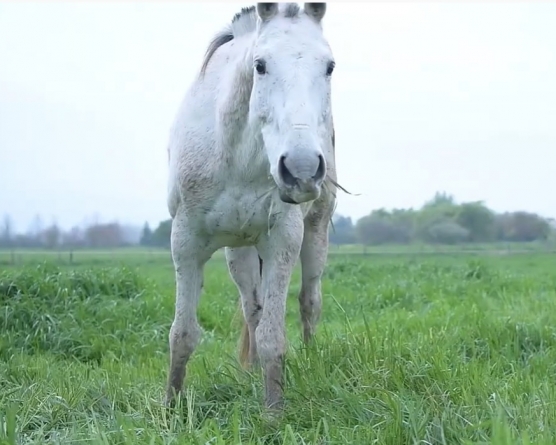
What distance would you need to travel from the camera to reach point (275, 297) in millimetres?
3459

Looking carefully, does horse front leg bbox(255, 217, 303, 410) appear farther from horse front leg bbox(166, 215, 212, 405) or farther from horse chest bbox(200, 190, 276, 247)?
horse front leg bbox(166, 215, 212, 405)

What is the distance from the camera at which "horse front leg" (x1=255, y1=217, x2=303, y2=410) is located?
11.0ft

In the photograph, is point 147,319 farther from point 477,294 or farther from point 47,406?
point 477,294

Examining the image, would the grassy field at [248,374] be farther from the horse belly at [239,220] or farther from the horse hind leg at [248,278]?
the horse belly at [239,220]

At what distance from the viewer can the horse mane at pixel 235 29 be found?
3.73 meters

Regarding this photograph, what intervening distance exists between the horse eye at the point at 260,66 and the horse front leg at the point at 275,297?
0.86 meters

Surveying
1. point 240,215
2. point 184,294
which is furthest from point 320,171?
point 184,294

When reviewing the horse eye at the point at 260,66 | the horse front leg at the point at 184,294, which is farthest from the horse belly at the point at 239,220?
the horse eye at the point at 260,66

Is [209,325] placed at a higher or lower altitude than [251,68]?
lower

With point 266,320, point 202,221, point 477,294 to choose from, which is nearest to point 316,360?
point 266,320

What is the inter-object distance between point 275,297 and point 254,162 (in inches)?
26.6

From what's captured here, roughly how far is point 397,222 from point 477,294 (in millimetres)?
13587

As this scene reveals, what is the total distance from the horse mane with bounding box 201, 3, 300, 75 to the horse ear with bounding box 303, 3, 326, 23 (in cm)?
60

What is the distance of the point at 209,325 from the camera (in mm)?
7004
